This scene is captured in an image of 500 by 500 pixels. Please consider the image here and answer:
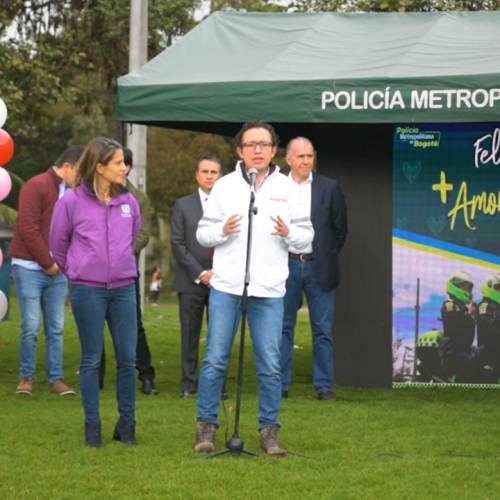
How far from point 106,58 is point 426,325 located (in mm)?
14502

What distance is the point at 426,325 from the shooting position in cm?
960

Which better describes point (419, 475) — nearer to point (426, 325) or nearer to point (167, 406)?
point (167, 406)

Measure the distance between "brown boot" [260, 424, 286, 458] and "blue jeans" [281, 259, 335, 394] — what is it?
2.37m

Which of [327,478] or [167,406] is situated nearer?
[327,478]

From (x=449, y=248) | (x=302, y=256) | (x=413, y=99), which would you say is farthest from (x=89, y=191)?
(x=449, y=248)

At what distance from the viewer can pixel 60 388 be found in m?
9.24

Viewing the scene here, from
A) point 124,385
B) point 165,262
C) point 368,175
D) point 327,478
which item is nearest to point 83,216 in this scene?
point 124,385

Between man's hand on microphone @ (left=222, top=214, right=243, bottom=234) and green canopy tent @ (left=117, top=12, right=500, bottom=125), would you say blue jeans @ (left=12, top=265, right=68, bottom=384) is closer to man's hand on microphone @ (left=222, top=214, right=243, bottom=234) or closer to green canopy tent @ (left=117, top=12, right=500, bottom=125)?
green canopy tent @ (left=117, top=12, right=500, bottom=125)

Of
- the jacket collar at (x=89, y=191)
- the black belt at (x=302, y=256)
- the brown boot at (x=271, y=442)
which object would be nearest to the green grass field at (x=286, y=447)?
the brown boot at (x=271, y=442)

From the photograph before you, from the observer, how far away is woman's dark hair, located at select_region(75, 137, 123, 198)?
21.8ft

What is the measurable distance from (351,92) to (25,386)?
386 centimetres

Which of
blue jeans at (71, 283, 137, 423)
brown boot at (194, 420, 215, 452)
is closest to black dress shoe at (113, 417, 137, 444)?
blue jeans at (71, 283, 137, 423)

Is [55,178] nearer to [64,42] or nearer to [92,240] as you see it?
[92,240]

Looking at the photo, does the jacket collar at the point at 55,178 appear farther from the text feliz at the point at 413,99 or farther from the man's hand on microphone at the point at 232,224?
the man's hand on microphone at the point at 232,224
